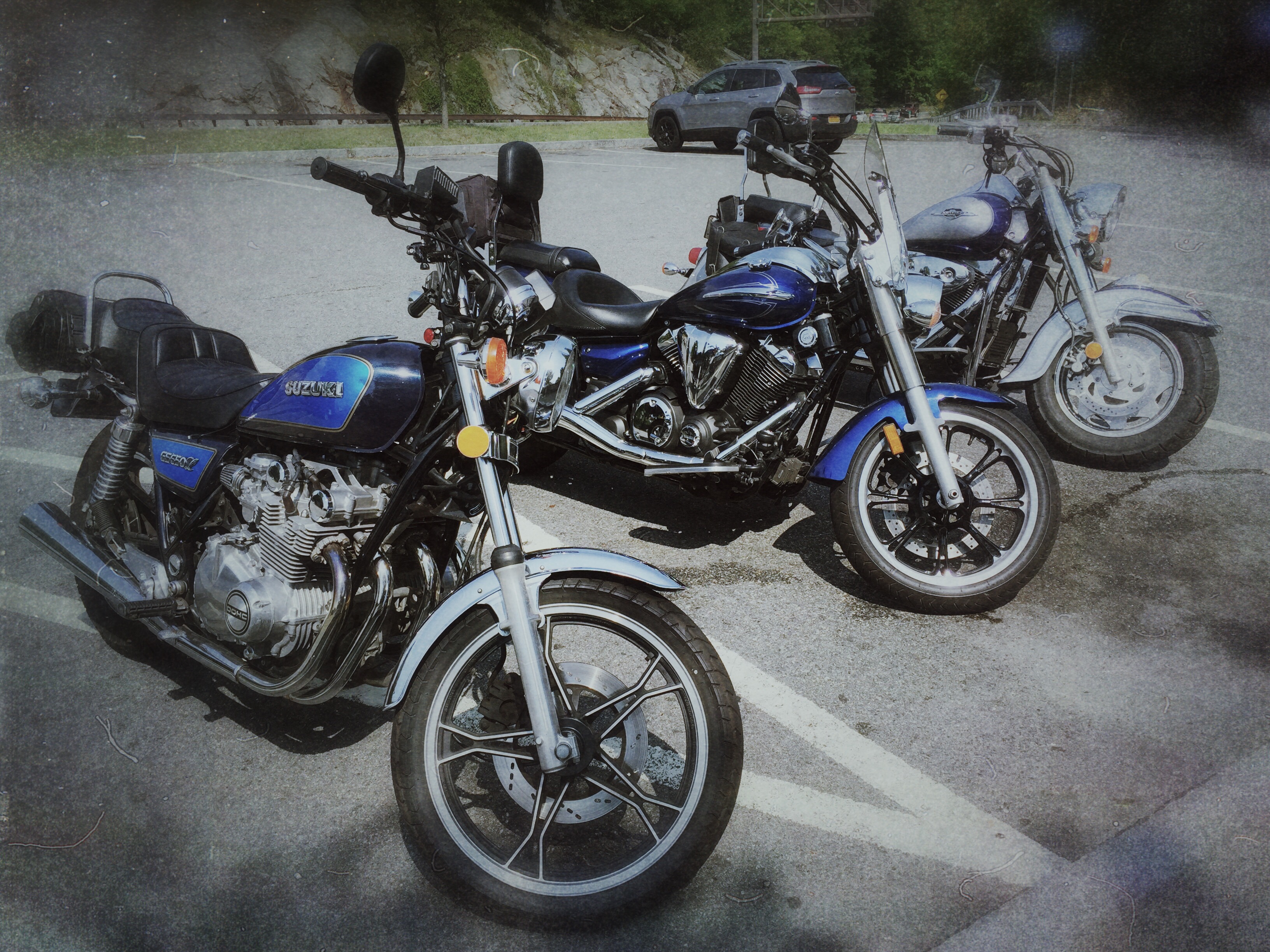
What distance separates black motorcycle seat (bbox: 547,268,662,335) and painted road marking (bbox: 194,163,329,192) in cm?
168

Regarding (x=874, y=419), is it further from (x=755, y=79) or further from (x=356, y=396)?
(x=755, y=79)

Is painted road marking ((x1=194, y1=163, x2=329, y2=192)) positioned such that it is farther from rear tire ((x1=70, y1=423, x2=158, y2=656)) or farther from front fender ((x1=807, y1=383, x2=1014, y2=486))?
front fender ((x1=807, y1=383, x2=1014, y2=486))

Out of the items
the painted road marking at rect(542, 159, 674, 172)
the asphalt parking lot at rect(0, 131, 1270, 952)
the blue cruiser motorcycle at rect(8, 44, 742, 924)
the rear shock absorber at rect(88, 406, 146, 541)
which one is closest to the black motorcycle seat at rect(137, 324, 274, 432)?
the blue cruiser motorcycle at rect(8, 44, 742, 924)

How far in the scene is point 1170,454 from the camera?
425 centimetres

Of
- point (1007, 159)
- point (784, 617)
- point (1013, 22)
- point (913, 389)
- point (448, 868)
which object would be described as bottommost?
point (784, 617)

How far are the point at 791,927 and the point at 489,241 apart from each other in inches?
64.8

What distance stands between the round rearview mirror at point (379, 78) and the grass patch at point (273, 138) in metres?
0.21

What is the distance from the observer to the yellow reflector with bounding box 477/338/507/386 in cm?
179

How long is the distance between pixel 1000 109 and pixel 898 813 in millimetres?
3921

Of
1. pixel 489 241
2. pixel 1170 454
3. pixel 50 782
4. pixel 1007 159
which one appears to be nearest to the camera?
pixel 489 241

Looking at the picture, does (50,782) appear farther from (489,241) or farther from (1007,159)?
(1007,159)

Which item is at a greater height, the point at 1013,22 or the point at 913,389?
the point at 1013,22

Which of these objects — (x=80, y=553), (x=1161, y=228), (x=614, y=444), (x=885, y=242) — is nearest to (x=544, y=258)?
(x=614, y=444)

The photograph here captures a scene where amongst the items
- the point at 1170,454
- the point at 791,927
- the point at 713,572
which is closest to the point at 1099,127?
the point at 1170,454
